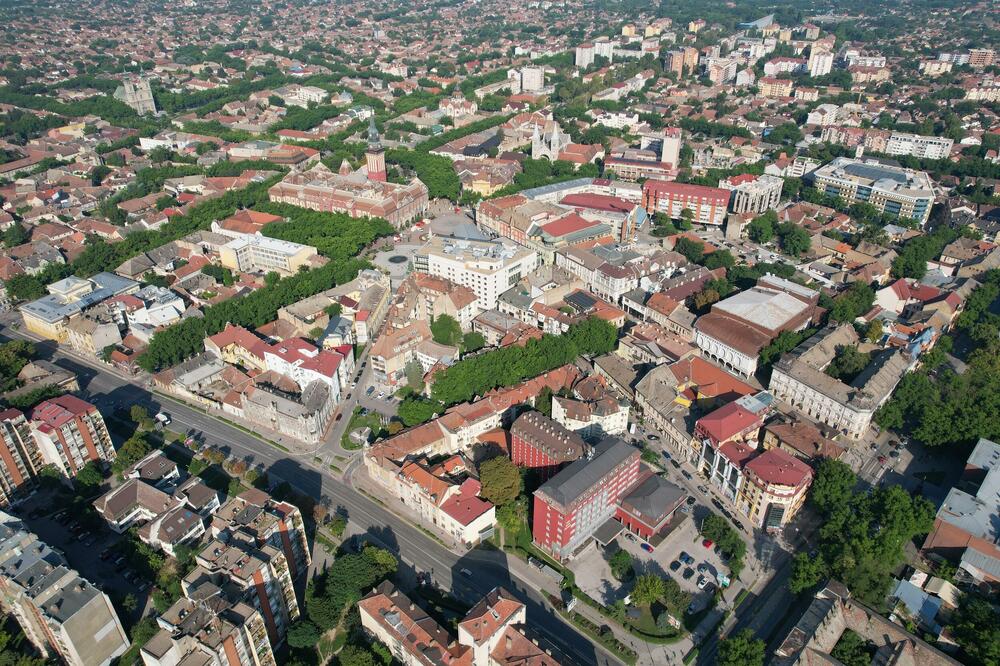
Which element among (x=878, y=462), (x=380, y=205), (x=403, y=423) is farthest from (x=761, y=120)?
(x=403, y=423)

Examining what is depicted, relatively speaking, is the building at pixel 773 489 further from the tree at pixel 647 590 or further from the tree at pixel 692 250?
the tree at pixel 692 250

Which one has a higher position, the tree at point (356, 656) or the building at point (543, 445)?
the building at point (543, 445)

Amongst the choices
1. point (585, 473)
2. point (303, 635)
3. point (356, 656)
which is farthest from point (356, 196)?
point (356, 656)

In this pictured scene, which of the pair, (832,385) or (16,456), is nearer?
(16,456)

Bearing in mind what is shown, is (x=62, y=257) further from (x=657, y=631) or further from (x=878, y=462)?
(x=878, y=462)

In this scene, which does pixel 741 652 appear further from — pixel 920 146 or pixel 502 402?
pixel 920 146

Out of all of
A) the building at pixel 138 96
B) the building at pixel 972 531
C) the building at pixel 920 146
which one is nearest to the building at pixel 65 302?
the building at pixel 972 531
